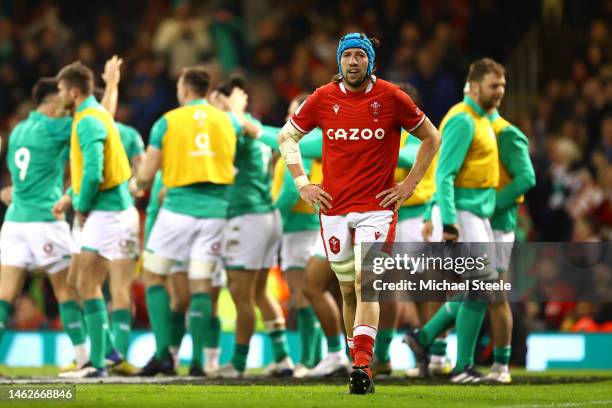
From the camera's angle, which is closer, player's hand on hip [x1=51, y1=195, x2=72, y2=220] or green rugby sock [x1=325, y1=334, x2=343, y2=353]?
player's hand on hip [x1=51, y1=195, x2=72, y2=220]

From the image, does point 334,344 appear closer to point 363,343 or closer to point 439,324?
point 439,324

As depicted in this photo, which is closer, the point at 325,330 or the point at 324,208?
the point at 324,208

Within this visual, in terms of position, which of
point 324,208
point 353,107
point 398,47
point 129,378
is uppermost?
point 398,47

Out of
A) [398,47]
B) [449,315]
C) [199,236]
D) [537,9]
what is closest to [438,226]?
[449,315]

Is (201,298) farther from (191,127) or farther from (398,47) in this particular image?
(398,47)

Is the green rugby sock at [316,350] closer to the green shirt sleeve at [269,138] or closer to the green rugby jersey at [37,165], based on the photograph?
the green shirt sleeve at [269,138]

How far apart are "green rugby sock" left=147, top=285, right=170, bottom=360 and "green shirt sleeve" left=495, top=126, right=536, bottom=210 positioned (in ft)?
10.2

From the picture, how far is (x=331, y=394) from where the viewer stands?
9961mm

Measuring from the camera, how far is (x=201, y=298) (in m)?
12.8

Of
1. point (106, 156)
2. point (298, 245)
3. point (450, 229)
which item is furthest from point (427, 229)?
point (106, 156)

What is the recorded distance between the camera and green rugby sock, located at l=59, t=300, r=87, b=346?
1259 cm

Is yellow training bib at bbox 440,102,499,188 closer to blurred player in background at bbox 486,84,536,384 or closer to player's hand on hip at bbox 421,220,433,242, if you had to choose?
blurred player in background at bbox 486,84,536,384

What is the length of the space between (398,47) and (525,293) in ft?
18.0

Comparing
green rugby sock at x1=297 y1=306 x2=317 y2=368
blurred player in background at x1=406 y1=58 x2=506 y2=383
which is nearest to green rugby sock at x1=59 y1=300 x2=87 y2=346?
green rugby sock at x1=297 y1=306 x2=317 y2=368
